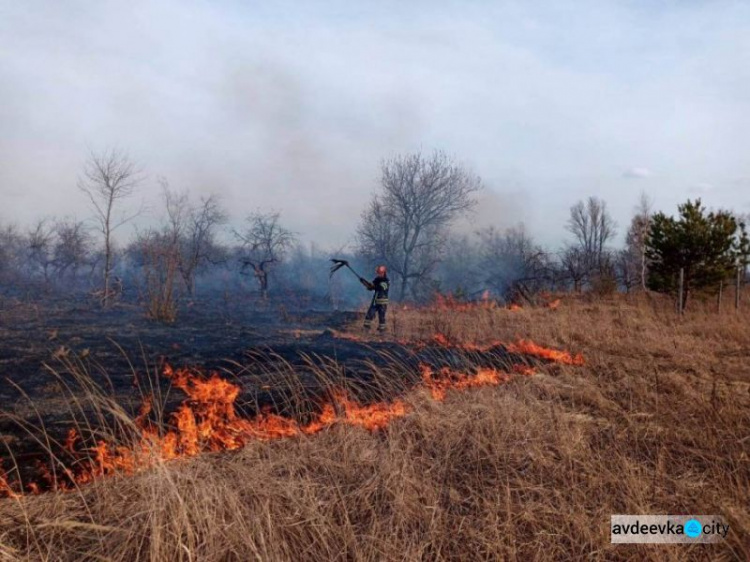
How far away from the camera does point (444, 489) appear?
3396 millimetres

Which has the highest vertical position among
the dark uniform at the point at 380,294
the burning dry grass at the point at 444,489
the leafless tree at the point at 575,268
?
the leafless tree at the point at 575,268

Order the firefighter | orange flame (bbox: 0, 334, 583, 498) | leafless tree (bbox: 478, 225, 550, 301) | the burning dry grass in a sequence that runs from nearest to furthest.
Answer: the burning dry grass < orange flame (bbox: 0, 334, 583, 498) < the firefighter < leafless tree (bbox: 478, 225, 550, 301)

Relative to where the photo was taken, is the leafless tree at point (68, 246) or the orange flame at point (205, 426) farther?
the leafless tree at point (68, 246)

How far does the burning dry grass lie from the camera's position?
2.65 metres

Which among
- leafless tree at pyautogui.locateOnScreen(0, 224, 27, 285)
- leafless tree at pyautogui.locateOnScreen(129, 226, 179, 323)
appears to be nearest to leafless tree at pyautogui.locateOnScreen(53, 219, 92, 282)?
leafless tree at pyautogui.locateOnScreen(0, 224, 27, 285)

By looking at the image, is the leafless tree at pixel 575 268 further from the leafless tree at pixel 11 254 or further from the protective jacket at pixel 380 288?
the leafless tree at pixel 11 254

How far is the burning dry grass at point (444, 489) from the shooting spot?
2652 millimetres

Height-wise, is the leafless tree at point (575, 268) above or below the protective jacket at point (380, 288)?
above

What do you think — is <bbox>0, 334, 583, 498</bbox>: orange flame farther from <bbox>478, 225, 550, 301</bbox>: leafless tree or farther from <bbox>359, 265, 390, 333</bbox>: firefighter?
<bbox>478, 225, 550, 301</bbox>: leafless tree

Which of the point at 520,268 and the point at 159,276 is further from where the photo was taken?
the point at 520,268

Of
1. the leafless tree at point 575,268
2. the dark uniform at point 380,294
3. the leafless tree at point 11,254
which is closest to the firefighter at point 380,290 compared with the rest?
the dark uniform at point 380,294

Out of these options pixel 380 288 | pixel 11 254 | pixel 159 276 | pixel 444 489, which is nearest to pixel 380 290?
pixel 380 288

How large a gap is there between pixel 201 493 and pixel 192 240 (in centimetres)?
2700

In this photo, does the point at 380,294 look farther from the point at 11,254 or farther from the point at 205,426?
the point at 11,254
